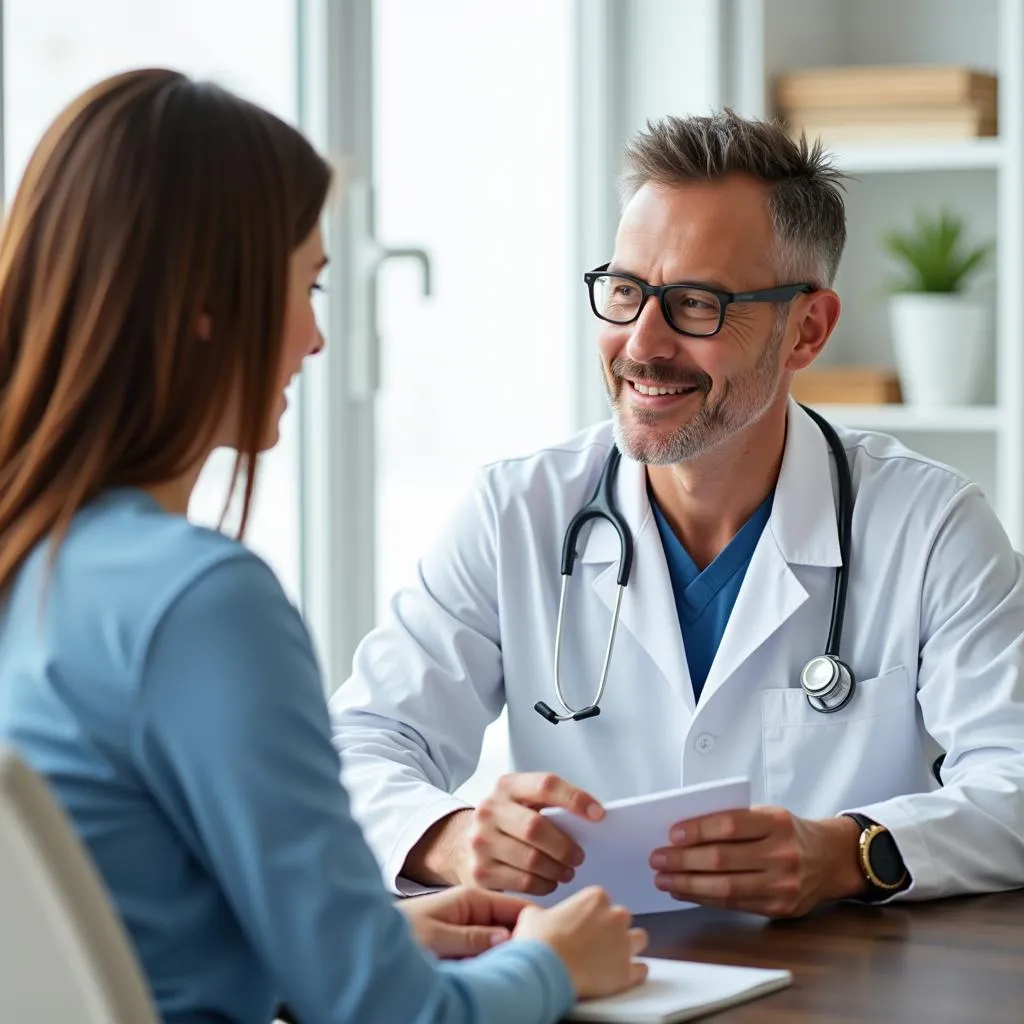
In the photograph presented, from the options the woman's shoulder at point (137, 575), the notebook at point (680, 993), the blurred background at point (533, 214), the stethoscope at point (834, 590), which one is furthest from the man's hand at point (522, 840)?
the blurred background at point (533, 214)

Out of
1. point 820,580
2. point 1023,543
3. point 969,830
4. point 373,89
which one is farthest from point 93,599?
point 1023,543

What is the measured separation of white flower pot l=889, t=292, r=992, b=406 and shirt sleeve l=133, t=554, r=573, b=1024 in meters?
2.51

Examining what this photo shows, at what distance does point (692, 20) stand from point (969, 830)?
7.53 feet

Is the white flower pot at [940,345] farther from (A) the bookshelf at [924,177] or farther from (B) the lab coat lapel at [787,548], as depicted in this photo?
(B) the lab coat lapel at [787,548]

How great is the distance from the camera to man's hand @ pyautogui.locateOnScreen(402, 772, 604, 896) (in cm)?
143

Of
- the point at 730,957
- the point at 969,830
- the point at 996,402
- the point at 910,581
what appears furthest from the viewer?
the point at 996,402

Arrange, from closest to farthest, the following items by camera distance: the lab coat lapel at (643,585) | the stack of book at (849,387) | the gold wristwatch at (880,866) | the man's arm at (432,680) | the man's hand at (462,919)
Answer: the man's hand at (462,919), the gold wristwatch at (880,866), the man's arm at (432,680), the lab coat lapel at (643,585), the stack of book at (849,387)

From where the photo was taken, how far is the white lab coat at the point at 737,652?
185 cm

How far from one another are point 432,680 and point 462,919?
24.3 inches

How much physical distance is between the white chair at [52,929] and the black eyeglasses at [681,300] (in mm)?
1283

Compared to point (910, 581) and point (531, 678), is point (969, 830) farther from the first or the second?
point (531, 678)

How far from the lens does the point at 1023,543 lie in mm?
3188

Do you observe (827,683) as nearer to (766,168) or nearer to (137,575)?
(766,168)

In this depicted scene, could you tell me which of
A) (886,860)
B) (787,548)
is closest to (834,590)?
(787,548)
